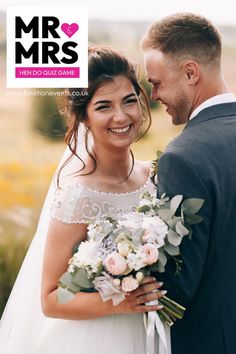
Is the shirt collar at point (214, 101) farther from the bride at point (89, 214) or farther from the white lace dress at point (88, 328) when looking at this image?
the white lace dress at point (88, 328)

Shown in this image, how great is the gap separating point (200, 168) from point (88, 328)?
3.10 ft

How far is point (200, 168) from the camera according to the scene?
7.91 ft

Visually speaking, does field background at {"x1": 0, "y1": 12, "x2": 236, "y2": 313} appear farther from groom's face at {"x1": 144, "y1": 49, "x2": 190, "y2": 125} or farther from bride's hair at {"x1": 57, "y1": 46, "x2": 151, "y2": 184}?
groom's face at {"x1": 144, "y1": 49, "x2": 190, "y2": 125}

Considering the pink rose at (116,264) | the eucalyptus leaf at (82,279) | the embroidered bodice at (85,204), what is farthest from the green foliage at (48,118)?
the pink rose at (116,264)

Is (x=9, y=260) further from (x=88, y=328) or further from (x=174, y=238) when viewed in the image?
(x=174, y=238)

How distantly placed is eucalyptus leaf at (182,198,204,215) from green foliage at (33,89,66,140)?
1977 millimetres

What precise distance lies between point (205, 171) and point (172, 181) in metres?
0.13

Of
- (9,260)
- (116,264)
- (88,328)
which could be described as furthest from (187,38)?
(9,260)

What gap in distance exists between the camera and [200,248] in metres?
2.46

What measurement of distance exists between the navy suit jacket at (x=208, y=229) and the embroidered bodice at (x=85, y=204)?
1.68 feet

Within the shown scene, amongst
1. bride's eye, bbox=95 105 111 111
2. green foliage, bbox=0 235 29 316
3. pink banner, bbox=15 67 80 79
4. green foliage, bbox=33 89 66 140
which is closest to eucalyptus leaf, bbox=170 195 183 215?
bride's eye, bbox=95 105 111 111

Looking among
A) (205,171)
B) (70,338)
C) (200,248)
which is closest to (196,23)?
(205,171)

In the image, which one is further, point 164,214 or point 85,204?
point 85,204

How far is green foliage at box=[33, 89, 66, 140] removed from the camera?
14.0ft
